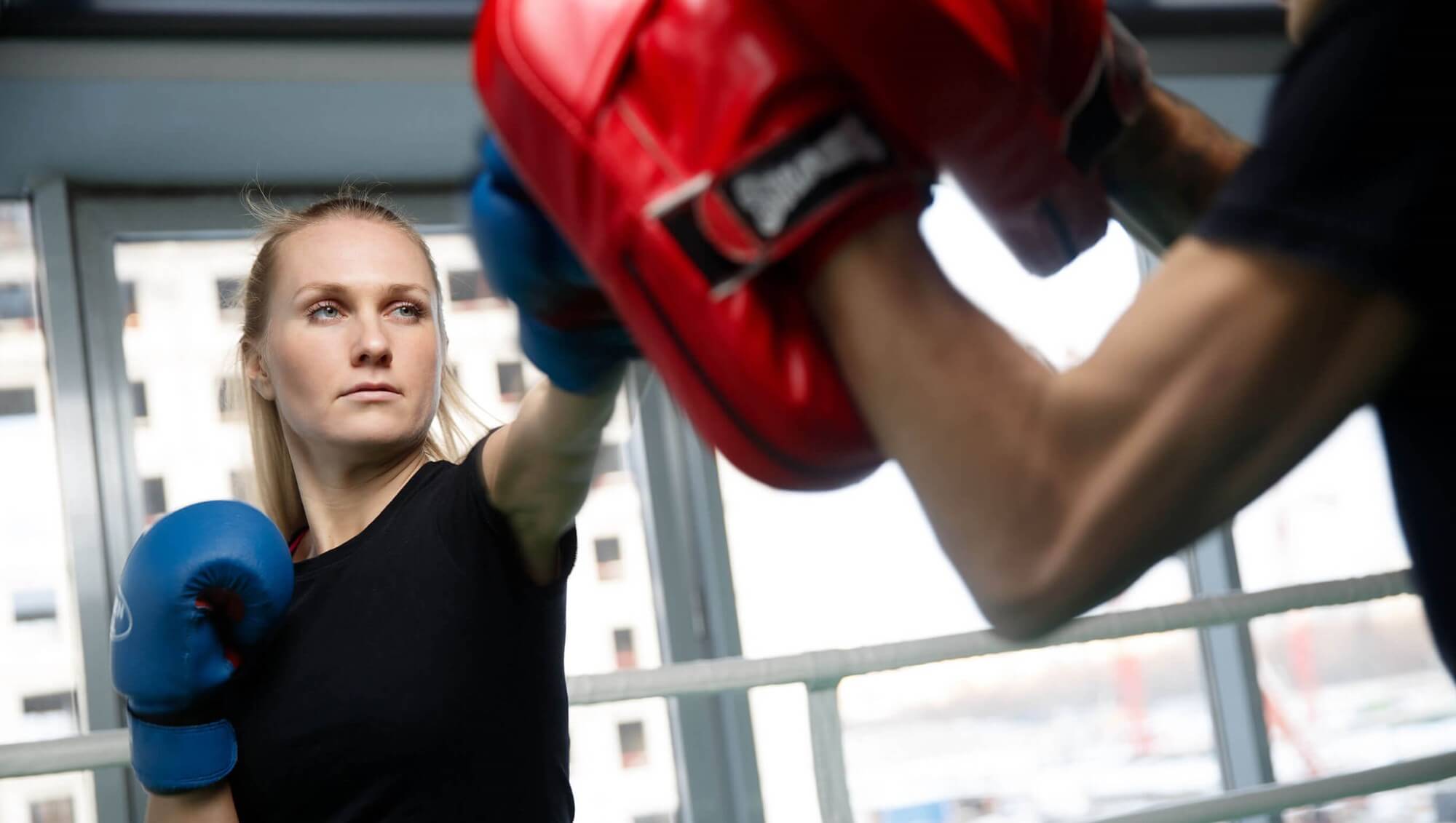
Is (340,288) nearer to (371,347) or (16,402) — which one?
(371,347)

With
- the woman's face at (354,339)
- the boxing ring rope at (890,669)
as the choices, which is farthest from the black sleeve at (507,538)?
the boxing ring rope at (890,669)

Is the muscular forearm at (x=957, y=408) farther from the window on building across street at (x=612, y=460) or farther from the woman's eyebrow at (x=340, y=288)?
the window on building across street at (x=612, y=460)

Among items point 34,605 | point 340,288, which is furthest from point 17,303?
point 340,288

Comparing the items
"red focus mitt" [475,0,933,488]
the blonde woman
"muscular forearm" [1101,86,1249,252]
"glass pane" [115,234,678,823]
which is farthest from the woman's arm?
"glass pane" [115,234,678,823]

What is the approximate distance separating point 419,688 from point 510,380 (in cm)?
239

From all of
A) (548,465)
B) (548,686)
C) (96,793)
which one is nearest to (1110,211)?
(548,465)

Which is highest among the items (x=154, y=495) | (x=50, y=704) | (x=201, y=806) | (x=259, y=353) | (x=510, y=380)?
(x=510, y=380)

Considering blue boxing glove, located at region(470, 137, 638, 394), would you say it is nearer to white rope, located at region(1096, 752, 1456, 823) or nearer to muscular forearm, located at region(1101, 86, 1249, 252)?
muscular forearm, located at region(1101, 86, 1249, 252)

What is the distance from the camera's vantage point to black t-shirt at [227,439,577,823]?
1.10 meters

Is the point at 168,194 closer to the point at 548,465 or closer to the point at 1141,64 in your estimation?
the point at 548,465

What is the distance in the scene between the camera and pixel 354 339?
125 centimetres

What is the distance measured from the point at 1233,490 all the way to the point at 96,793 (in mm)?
2941

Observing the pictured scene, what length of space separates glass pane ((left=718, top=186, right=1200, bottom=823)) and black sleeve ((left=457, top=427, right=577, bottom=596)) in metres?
2.25

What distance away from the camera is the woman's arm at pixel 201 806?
1.15 metres
